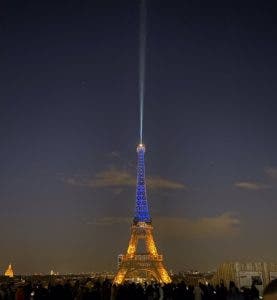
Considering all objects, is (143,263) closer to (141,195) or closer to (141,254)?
(141,254)

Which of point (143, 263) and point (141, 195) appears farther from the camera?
point (141, 195)

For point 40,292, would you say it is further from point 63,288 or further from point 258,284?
point 258,284

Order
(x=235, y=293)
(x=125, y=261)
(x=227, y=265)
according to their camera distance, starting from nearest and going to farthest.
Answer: (x=235, y=293)
(x=227, y=265)
(x=125, y=261)

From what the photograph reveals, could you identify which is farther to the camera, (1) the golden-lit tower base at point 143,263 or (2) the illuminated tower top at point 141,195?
(2) the illuminated tower top at point 141,195

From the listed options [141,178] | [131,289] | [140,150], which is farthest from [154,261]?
[131,289]

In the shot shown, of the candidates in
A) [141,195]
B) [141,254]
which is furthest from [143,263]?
[141,195]

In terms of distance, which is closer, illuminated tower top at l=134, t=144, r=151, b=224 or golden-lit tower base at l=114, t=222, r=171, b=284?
golden-lit tower base at l=114, t=222, r=171, b=284

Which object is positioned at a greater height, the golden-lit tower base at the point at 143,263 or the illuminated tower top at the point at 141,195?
the illuminated tower top at the point at 141,195

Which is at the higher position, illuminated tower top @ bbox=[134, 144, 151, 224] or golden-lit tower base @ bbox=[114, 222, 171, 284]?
illuminated tower top @ bbox=[134, 144, 151, 224]
